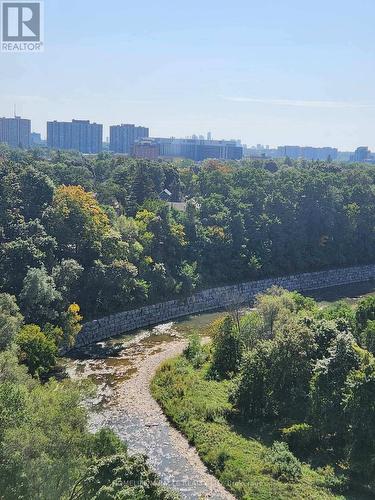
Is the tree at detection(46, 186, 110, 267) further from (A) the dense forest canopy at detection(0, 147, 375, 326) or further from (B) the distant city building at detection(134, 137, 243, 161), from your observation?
(B) the distant city building at detection(134, 137, 243, 161)

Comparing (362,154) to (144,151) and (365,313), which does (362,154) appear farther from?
Answer: (365,313)

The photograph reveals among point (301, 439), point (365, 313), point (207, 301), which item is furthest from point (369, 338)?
point (207, 301)

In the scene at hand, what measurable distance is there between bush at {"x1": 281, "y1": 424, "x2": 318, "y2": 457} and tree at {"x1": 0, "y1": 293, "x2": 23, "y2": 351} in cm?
1262

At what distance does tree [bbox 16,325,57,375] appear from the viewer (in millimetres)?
26922

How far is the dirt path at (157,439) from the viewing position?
64.0 ft

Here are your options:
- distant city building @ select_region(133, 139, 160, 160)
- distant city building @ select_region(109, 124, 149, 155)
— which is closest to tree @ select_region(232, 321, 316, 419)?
distant city building @ select_region(133, 139, 160, 160)

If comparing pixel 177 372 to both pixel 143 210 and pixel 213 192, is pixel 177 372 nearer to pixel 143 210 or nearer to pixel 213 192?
pixel 143 210

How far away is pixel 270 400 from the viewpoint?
23.5 metres

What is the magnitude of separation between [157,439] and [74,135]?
13697 cm

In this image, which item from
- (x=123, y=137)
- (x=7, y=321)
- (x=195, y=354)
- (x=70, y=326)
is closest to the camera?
(x=7, y=321)

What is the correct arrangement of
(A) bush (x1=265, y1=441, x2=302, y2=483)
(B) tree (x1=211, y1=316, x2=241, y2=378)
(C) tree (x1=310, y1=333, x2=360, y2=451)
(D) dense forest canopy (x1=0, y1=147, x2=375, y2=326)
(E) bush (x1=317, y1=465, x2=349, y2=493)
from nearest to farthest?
(E) bush (x1=317, y1=465, x2=349, y2=493)
(A) bush (x1=265, y1=441, x2=302, y2=483)
(C) tree (x1=310, y1=333, x2=360, y2=451)
(B) tree (x1=211, y1=316, x2=241, y2=378)
(D) dense forest canopy (x1=0, y1=147, x2=375, y2=326)

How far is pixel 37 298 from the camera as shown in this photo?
30.7 meters

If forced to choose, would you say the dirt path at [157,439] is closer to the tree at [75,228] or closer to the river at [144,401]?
the river at [144,401]

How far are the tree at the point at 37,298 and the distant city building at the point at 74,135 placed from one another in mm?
122776
